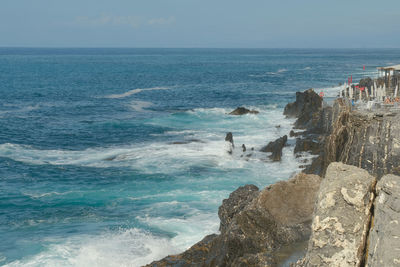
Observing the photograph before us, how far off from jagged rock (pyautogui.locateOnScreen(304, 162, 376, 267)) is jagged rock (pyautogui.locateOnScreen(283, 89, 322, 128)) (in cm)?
3522

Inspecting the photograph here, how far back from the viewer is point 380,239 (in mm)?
6359

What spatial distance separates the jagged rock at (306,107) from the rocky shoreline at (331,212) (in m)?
11.7

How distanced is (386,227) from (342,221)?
71 cm

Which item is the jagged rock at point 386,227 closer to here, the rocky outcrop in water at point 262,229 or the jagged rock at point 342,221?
the jagged rock at point 342,221

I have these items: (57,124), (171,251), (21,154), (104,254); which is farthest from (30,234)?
(57,124)

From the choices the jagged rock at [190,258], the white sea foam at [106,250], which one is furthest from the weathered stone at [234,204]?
the white sea foam at [106,250]

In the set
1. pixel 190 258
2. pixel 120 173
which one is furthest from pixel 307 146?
pixel 190 258

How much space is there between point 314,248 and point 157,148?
30961mm

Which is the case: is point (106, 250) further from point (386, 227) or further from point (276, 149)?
point (276, 149)

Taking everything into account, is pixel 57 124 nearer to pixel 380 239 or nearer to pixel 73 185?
pixel 73 185

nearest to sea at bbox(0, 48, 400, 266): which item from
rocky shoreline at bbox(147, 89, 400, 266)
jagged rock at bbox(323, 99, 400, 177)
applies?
rocky shoreline at bbox(147, 89, 400, 266)

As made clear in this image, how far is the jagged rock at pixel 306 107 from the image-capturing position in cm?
4341

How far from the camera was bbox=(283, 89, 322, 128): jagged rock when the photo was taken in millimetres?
43406

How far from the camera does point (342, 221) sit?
6859 mm
